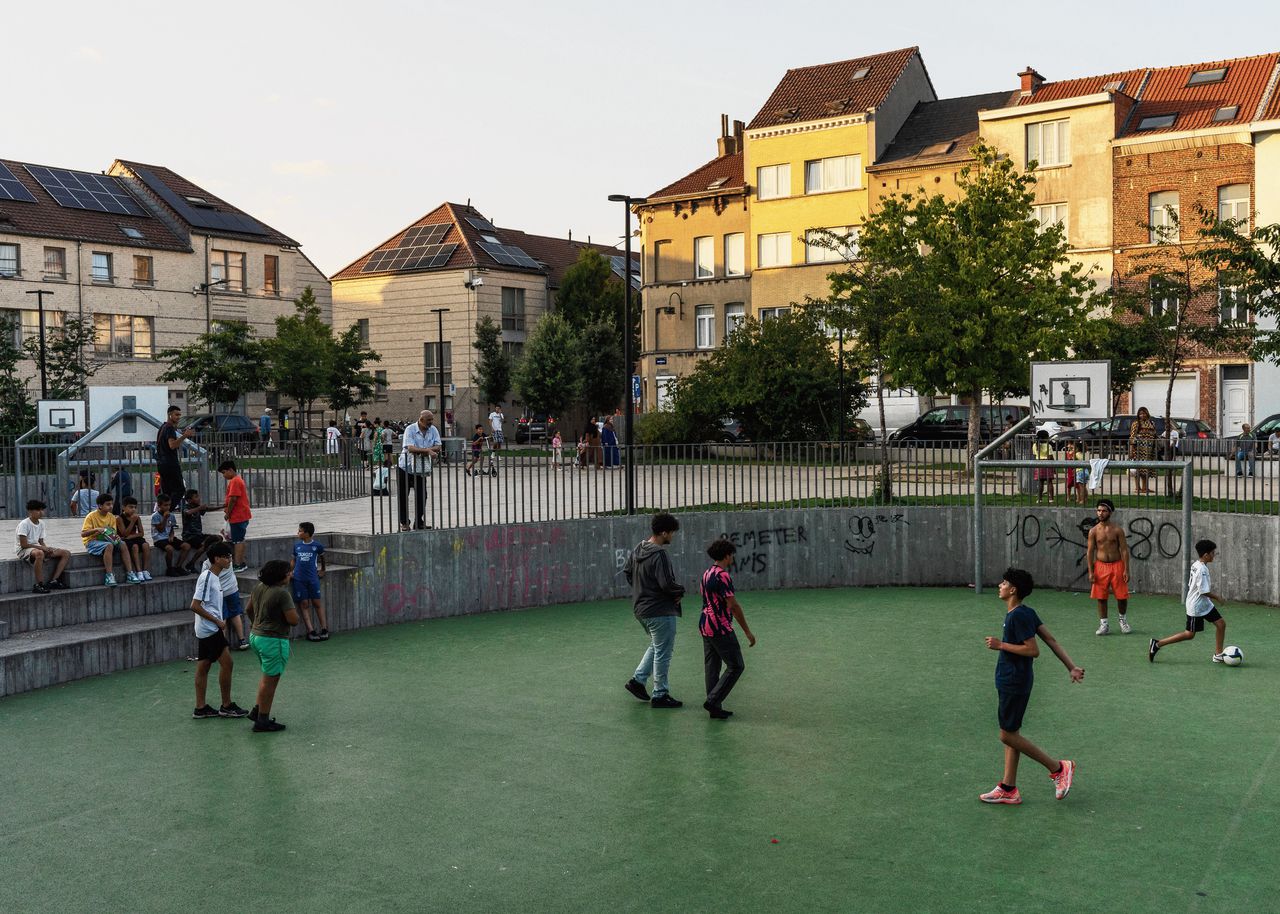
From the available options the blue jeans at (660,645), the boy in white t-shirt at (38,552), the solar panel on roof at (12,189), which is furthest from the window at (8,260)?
the blue jeans at (660,645)

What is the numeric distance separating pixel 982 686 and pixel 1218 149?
35247 millimetres

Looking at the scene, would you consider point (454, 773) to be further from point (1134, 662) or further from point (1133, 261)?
point (1133, 261)

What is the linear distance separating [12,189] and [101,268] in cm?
465

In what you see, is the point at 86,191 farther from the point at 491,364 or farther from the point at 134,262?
the point at 491,364

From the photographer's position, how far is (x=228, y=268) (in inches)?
2343

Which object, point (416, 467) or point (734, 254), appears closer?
point (416, 467)

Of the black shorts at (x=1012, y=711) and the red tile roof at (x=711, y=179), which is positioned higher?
the red tile roof at (x=711, y=179)

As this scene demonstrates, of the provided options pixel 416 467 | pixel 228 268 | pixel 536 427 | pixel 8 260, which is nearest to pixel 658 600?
pixel 416 467

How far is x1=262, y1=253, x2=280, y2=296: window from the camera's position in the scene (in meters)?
60.9

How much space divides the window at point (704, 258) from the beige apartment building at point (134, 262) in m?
20.5

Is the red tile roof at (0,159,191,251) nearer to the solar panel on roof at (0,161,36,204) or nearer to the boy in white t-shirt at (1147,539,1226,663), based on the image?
the solar panel on roof at (0,161,36,204)

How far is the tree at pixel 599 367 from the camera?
5991 cm

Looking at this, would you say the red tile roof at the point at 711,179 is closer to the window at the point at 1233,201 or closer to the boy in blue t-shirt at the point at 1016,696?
the window at the point at 1233,201

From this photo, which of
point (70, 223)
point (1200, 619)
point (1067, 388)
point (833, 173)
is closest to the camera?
point (1200, 619)
